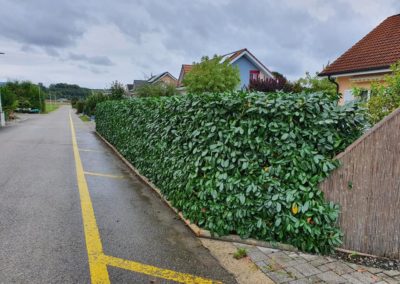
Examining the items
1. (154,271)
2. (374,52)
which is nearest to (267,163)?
(154,271)

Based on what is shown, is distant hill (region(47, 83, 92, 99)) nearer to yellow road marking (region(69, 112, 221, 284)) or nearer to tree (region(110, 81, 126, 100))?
tree (region(110, 81, 126, 100))

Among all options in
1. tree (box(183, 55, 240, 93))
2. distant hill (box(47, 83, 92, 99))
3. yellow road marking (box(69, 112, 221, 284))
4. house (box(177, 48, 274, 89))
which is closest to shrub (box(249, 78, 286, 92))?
tree (box(183, 55, 240, 93))

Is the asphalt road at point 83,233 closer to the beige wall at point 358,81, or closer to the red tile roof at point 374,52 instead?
the beige wall at point 358,81

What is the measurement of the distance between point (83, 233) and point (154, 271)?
1.45 meters

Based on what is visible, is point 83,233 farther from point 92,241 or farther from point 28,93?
point 28,93

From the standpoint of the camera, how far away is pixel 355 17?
40.2 ft

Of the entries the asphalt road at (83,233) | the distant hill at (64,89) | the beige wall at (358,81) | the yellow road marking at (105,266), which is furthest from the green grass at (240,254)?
the distant hill at (64,89)

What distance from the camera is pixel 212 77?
67.3 ft

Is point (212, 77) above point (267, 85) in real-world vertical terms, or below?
above

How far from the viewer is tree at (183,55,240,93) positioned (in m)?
20.4

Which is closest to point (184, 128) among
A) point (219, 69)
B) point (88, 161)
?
point (88, 161)

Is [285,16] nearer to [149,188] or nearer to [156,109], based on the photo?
[156,109]

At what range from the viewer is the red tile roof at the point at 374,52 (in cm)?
1061

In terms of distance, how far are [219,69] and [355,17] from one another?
9891mm
